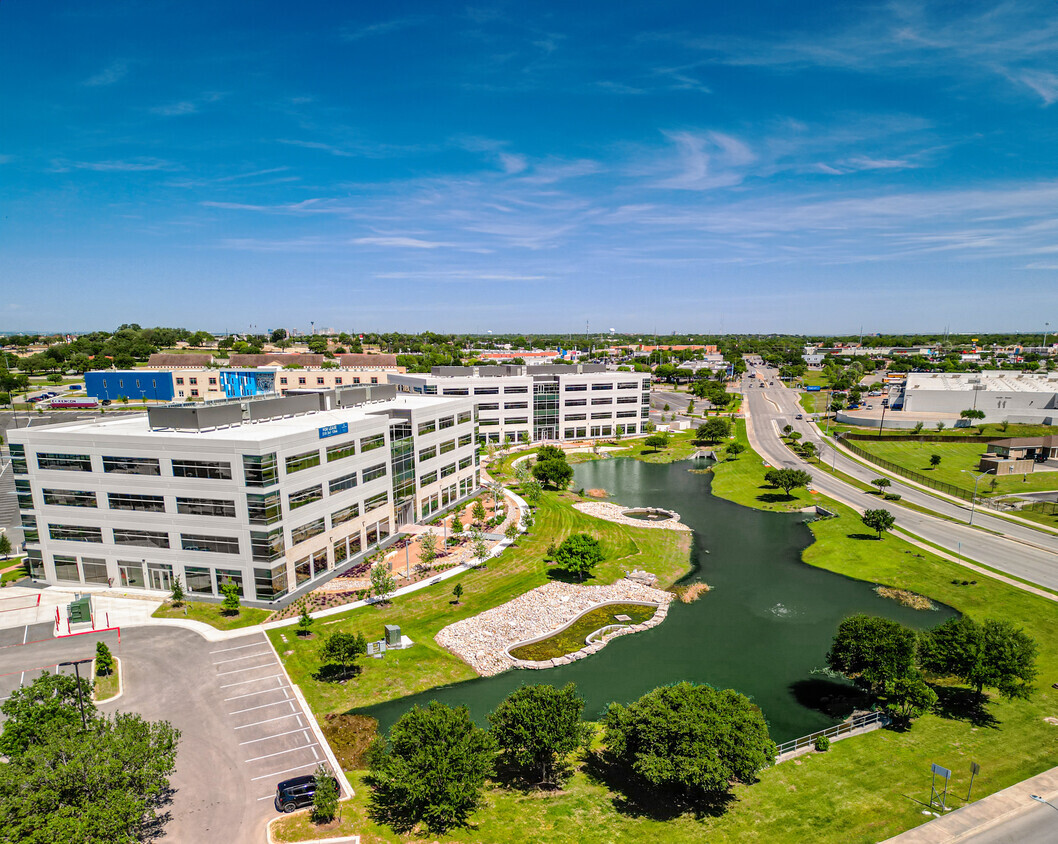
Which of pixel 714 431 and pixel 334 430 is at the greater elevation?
pixel 334 430

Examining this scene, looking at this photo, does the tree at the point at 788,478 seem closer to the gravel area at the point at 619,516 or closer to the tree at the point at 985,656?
the gravel area at the point at 619,516

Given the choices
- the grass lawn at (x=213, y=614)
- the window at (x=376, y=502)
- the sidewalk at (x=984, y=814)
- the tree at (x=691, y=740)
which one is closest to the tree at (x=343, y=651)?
the grass lawn at (x=213, y=614)

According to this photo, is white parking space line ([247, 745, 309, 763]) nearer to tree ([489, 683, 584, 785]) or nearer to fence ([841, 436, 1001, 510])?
tree ([489, 683, 584, 785])

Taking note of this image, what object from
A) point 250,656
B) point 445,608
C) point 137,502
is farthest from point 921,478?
point 137,502

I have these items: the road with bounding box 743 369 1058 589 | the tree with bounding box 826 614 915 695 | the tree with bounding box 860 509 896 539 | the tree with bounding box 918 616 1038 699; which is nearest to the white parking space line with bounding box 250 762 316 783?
the tree with bounding box 826 614 915 695

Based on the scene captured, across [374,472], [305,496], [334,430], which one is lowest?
[374,472]

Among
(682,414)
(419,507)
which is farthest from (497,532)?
(682,414)

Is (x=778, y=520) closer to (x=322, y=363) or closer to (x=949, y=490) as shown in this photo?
(x=949, y=490)

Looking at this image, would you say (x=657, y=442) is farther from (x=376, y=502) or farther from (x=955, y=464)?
(x=376, y=502)
